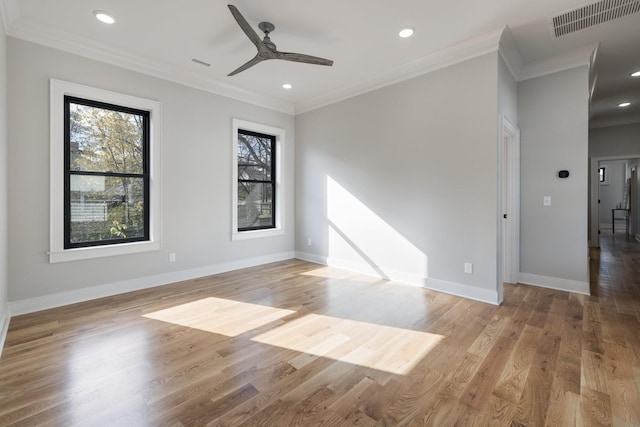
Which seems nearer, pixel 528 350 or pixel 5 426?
pixel 5 426

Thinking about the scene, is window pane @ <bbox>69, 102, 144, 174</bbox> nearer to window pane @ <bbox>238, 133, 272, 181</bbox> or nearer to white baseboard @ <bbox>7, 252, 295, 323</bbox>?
white baseboard @ <bbox>7, 252, 295, 323</bbox>

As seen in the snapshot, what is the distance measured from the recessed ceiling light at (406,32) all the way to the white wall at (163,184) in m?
2.69

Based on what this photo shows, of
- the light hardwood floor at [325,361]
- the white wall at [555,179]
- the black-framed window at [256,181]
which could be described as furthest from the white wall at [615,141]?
the black-framed window at [256,181]

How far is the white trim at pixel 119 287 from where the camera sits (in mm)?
3021

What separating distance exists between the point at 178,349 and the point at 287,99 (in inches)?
170

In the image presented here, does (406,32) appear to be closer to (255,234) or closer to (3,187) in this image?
(255,234)

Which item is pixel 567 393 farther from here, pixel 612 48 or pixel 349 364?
pixel 612 48

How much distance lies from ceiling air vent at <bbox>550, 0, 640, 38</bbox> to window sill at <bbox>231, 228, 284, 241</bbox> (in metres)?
4.53

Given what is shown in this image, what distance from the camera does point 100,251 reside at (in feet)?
11.3

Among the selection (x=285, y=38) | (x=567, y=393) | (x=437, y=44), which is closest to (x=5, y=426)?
(x=567, y=393)

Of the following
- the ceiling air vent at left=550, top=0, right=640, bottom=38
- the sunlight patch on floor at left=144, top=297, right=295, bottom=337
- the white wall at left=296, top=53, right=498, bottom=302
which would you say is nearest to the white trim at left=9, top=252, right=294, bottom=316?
the sunlight patch on floor at left=144, top=297, right=295, bottom=337

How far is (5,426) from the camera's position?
4.98 ft

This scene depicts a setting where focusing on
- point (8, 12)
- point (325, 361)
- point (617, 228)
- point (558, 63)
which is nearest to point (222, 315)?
point (325, 361)

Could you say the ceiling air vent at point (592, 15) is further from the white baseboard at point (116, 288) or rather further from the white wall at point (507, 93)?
the white baseboard at point (116, 288)
